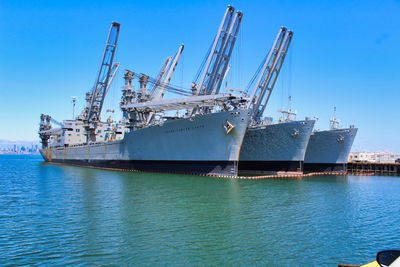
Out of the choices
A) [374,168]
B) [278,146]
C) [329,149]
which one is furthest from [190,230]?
[374,168]

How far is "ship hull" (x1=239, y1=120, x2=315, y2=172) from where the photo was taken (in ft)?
127

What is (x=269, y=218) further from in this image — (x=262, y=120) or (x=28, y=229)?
(x=262, y=120)

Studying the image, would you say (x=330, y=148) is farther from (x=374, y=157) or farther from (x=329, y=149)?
(x=374, y=157)

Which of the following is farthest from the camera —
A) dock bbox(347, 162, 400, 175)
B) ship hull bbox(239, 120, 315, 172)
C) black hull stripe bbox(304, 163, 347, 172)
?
dock bbox(347, 162, 400, 175)

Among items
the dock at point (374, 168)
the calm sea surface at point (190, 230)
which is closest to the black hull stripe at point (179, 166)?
the calm sea surface at point (190, 230)

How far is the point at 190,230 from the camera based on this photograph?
11656 millimetres

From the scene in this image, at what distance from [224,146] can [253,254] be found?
2267 cm

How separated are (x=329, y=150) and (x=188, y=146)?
89.1 feet

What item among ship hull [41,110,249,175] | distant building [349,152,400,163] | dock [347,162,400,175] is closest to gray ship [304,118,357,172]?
dock [347,162,400,175]

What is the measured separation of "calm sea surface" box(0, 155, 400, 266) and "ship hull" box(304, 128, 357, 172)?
97.2 feet

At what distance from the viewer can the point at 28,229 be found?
38.4 ft

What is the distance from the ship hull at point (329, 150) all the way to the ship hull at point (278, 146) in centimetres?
978

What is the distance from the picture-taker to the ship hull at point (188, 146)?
31.5 meters

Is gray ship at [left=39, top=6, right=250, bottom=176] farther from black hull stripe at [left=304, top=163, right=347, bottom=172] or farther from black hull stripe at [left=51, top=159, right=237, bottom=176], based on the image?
black hull stripe at [left=304, top=163, right=347, bottom=172]
